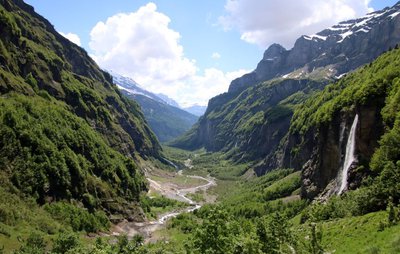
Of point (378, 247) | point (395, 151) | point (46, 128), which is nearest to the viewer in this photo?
point (378, 247)

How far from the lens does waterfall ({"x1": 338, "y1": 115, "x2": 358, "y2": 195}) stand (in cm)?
12706

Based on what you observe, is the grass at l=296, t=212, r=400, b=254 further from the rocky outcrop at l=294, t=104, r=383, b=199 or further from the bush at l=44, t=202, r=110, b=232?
the bush at l=44, t=202, r=110, b=232

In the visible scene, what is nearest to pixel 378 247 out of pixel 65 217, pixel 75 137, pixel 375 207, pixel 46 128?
pixel 375 207

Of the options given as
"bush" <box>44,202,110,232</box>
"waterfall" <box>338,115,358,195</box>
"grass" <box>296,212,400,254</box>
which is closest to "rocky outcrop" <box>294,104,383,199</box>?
"waterfall" <box>338,115,358,195</box>

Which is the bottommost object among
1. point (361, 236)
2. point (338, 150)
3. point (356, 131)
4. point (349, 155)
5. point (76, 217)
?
point (76, 217)

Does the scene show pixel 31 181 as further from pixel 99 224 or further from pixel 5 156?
pixel 99 224

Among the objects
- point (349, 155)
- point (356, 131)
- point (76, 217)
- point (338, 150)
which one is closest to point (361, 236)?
point (356, 131)

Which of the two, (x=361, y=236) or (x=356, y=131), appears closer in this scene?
(x=361, y=236)

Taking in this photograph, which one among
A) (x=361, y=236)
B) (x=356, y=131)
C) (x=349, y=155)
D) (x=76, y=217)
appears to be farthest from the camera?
(x=76, y=217)

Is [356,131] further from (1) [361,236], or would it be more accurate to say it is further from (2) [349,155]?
(1) [361,236]

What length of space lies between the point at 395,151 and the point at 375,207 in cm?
1688

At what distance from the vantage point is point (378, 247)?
5544 centimetres

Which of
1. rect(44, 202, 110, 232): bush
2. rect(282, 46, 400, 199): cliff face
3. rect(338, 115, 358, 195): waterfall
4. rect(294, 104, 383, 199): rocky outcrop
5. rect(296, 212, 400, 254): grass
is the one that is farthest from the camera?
rect(44, 202, 110, 232): bush

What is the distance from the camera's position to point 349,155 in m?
130
